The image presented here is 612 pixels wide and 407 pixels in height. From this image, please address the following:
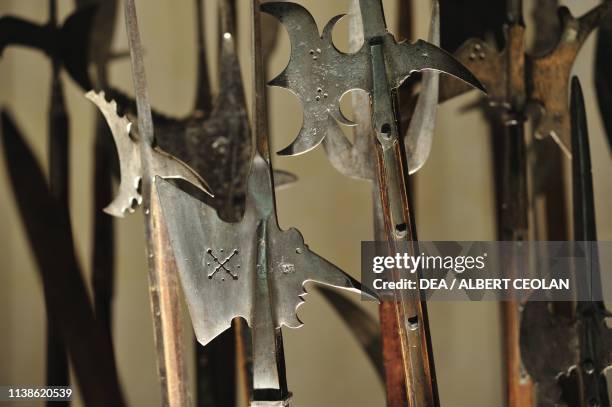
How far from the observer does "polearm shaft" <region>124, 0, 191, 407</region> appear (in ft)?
4.15

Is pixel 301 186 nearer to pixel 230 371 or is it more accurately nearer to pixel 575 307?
pixel 230 371

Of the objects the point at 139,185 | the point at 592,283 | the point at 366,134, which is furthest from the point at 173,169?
the point at 592,283

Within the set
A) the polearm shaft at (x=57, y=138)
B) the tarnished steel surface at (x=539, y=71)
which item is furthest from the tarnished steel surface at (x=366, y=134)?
the polearm shaft at (x=57, y=138)

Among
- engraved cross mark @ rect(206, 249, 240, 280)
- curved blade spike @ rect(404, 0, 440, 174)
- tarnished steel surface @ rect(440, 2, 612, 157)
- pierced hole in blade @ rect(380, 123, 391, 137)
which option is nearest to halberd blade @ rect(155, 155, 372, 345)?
engraved cross mark @ rect(206, 249, 240, 280)

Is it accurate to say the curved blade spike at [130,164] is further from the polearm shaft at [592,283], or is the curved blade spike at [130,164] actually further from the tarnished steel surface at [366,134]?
the polearm shaft at [592,283]

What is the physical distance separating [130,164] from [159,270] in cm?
16

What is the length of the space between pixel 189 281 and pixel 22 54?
67 cm

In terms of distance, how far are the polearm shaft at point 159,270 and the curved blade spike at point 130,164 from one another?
2cm

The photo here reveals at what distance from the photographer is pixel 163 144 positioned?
1.61 metres

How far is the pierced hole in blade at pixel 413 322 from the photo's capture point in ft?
3.81

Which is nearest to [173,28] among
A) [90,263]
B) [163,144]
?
[163,144]

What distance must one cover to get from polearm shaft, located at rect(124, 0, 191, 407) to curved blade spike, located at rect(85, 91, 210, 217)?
17mm

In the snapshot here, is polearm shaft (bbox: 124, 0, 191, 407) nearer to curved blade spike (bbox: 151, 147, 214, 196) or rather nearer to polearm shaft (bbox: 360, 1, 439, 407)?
curved blade spike (bbox: 151, 147, 214, 196)

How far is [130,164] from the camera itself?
4.28 ft
